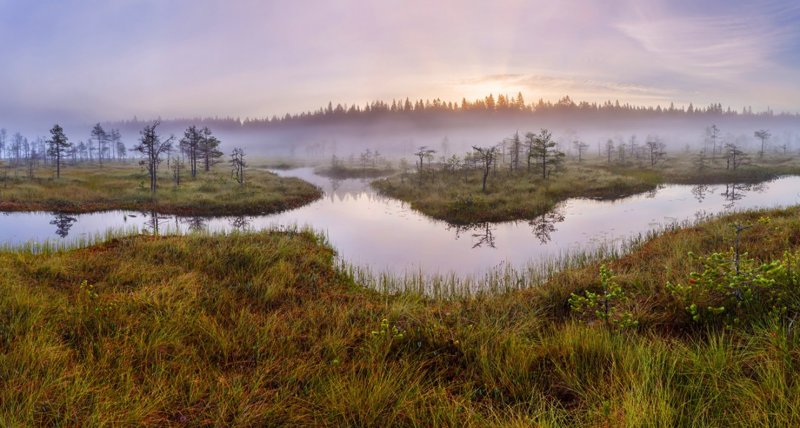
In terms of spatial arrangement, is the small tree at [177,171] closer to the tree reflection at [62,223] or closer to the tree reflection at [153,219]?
the tree reflection at [153,219]

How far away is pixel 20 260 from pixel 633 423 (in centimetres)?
1275

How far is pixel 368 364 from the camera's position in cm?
424

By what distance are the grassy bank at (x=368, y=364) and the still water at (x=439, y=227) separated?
800 cm

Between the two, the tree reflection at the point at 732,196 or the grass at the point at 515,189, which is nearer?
the grass at the point at 515,189

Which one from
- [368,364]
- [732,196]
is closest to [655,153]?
[732,196]

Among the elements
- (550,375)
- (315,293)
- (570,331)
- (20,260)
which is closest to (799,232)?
(570,331)

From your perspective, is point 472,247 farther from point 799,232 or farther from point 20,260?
point 20,260

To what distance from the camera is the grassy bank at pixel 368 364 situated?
3232 mm

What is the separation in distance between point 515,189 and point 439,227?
16.3 meters

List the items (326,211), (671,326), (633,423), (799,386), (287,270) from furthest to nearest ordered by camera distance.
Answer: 1. (326,211)
2. (287,270)
3. (671,326)
4. (799,386)
5. (633,423)

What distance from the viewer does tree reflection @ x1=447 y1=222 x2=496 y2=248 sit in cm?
1886

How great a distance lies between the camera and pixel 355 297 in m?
8.68

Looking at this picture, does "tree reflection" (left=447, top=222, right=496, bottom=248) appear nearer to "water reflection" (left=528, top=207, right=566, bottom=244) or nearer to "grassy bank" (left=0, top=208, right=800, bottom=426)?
"water reflection" (left=528, top=207, right=566, bottom=244)

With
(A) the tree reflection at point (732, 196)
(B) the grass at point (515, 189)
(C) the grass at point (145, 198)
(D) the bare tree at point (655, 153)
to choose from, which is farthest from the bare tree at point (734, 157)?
(C) the grass at point (145, 198)
